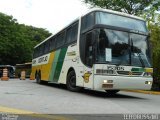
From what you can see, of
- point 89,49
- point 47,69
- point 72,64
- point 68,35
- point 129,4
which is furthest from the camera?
point 129,4


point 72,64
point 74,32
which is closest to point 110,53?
point 72,64

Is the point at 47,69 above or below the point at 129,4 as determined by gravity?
below

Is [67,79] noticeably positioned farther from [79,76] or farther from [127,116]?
[127,116]

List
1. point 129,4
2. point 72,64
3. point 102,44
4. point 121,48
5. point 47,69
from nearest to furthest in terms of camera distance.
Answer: point 102,44
point 121,48
point 72,64
point 47,69
point 129,4

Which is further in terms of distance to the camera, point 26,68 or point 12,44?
point 12,44

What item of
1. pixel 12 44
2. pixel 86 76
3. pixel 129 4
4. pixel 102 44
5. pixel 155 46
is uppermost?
pixel 129 4

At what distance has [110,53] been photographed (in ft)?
41.2

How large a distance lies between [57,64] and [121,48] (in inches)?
242

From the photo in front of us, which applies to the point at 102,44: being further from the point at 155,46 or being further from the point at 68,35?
the point at 155,46

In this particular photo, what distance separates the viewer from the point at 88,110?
873 centimetres

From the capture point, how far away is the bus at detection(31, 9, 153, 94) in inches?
490

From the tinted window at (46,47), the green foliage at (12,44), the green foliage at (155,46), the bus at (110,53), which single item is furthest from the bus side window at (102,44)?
the green foliage at (12,44)

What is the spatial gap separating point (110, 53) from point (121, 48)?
0.55m

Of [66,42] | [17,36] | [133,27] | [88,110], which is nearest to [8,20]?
[17,36]
